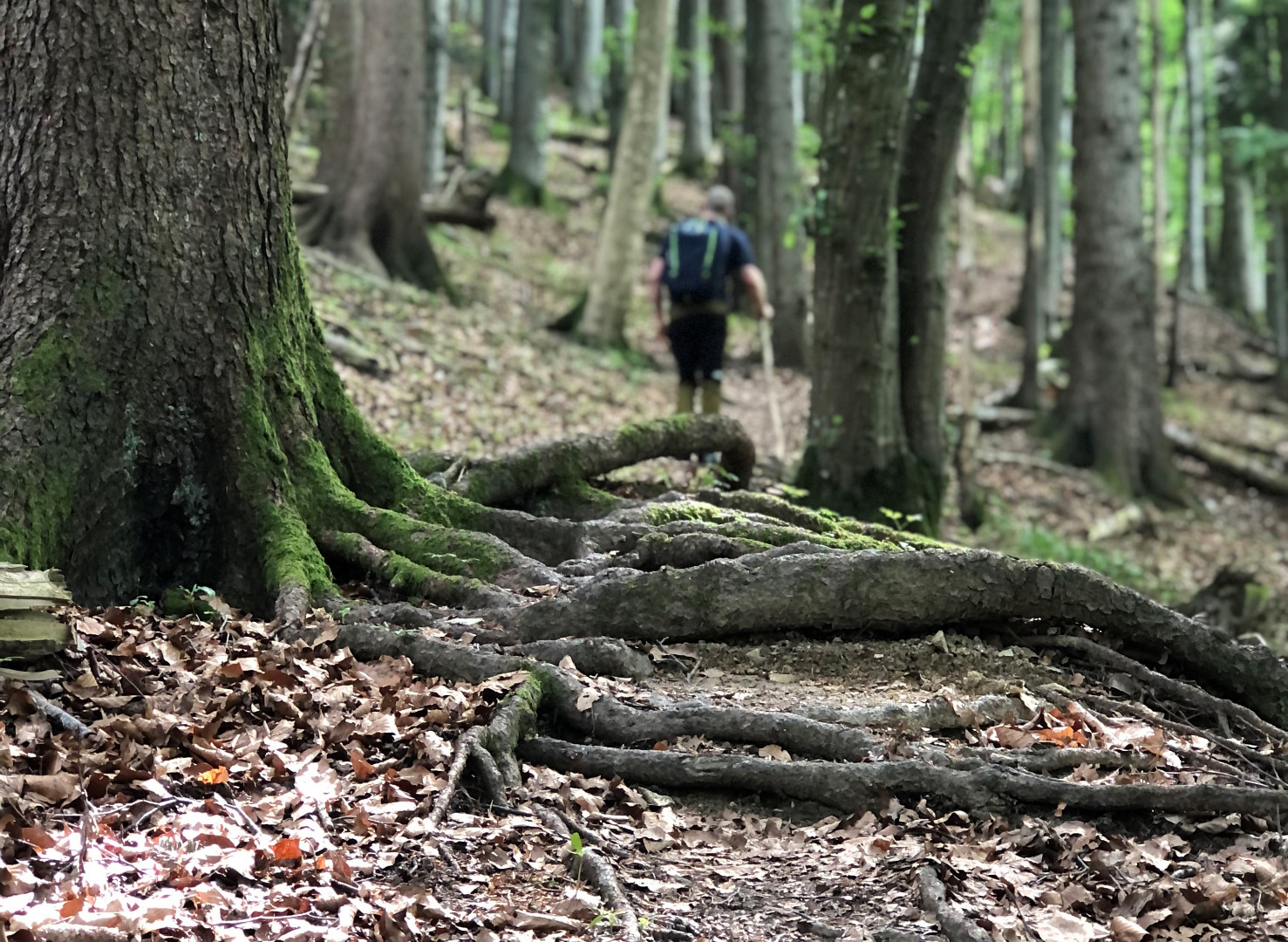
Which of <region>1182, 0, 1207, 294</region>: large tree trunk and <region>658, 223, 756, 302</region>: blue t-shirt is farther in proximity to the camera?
<region>1182, 0, 1207, 294</region>: large tree trunk

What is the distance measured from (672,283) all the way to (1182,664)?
6145mm

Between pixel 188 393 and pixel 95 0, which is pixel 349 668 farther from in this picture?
pixel 95 0

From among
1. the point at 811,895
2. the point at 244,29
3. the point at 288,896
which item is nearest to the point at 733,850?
the point at 811,895

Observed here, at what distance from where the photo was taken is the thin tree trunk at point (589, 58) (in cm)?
2833

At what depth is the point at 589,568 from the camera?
A: 5098 millimetres

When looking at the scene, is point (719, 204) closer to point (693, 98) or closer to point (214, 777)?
point (214, 777)

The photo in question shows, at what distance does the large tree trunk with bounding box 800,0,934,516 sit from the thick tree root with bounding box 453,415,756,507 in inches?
61.7

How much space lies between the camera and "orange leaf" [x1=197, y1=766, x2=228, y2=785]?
11.3 ft

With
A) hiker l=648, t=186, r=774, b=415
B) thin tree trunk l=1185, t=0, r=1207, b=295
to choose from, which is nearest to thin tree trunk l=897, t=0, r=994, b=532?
hiker l=648, t=186, r=774, b=415

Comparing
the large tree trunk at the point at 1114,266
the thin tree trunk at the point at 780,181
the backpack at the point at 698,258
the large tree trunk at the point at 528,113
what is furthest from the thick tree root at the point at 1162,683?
the large tree trunk at the point at 528,113

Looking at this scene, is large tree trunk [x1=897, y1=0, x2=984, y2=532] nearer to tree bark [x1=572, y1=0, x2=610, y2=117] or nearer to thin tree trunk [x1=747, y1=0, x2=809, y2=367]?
thin tree trunk [x1=747, y1=0, x2=809, y2=367]

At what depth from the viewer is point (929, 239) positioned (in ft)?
30.7

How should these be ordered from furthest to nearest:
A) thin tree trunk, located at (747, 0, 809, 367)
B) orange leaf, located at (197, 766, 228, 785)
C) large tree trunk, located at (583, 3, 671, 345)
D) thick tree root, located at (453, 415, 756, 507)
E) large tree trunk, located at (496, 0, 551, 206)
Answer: large tree trunk, located at (496, 0, 551, 206)
thin tree trunk, located at (747, 0, 809, 367)
large tree trunk, located at (583, 3, 671, 345)
thick tree root, located at (453, 415, 756, 507)
orange leaf, located at (197, 766, 228, 785)

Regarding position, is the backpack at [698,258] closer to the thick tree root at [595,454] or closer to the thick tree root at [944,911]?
the thick tree root at [595,454]
